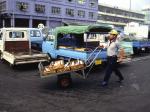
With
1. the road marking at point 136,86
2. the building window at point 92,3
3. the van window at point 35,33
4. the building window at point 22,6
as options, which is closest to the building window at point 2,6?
the building window at point 22,6

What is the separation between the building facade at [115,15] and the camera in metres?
92.3

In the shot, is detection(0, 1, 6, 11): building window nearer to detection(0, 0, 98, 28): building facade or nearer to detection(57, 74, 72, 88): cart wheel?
detection(0, 0, 98, 28): building facade

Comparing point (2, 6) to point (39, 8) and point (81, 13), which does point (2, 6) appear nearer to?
point (39, 8)

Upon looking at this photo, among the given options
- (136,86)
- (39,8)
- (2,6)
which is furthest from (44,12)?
(136,86)

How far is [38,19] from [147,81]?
43.7 metres

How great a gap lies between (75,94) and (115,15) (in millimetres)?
92318

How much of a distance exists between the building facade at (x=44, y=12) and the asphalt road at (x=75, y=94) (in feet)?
126

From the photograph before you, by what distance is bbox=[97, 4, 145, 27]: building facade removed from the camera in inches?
3634

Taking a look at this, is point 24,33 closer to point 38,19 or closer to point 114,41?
point 114,41

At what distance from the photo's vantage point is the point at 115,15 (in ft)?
324

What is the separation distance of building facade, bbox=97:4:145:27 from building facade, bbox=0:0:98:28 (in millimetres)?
27282

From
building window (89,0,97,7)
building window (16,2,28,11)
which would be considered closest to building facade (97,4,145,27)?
building window (89,0,97,7)

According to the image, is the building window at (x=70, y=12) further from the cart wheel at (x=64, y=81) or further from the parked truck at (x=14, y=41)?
the cart wheel at (x=64, y=81)

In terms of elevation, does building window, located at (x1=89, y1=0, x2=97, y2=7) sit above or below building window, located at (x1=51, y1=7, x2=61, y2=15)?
above
